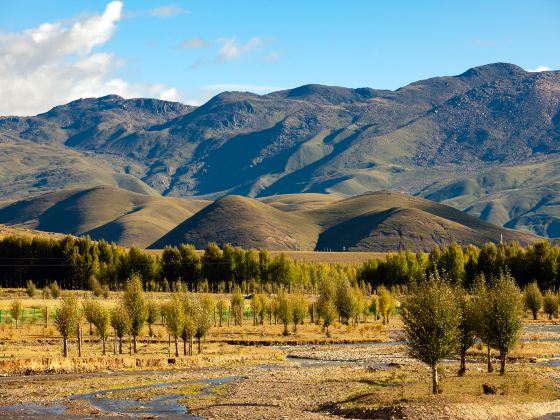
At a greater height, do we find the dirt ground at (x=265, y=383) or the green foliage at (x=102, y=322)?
the green foliage at (x=102, y=322)

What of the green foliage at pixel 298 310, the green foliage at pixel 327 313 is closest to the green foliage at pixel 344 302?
the green foliage at pixel 327 313

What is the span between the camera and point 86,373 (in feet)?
276

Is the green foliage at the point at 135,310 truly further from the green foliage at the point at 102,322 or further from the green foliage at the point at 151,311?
the green foliage at the point at 151,311

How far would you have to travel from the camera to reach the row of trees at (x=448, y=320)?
2464 inches

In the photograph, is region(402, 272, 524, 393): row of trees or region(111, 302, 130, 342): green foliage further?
region(111, 302, 130, 342): green foliage

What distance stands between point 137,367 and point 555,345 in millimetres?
51883

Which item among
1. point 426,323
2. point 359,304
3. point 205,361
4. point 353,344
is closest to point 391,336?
point 353,344

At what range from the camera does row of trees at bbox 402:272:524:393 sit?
62594mm

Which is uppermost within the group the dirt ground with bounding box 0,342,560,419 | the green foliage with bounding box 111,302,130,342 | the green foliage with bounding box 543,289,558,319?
the green foliage with bounding box 111,302,130,342

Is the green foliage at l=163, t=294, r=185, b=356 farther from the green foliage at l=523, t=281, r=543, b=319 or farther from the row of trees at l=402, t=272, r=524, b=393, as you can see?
the green foliage at l=523, t=281, r=543, b=319

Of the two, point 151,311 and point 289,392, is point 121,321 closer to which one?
point 151,311

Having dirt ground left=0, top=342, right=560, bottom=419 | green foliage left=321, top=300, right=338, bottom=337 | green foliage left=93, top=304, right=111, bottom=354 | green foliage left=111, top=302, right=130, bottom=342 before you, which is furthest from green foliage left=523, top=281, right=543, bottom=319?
green foliage left=93, top=304, right=111, bottom=354

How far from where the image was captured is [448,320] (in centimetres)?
6284

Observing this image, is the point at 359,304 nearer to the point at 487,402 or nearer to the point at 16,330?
the point at 16,330
